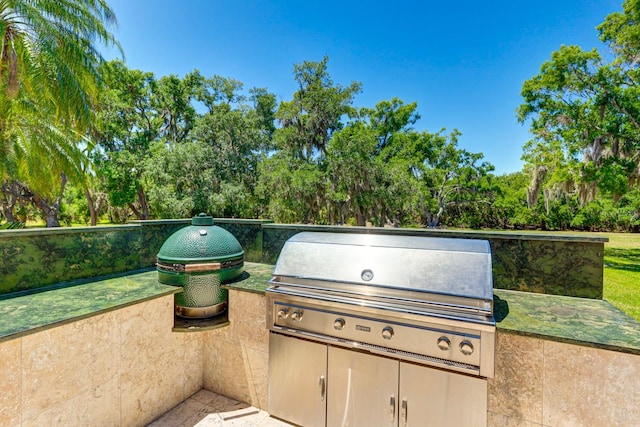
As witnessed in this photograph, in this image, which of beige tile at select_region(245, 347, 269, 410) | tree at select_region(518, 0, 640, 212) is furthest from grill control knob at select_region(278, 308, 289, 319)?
tree at select_region(518, 0, 640, 212)

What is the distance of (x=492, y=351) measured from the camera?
1546 mm

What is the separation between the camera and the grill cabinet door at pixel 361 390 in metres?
1.80

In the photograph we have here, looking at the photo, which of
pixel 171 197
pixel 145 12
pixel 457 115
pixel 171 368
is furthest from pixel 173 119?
pixel 171 368

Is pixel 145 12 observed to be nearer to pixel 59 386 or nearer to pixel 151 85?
pixel 59 386

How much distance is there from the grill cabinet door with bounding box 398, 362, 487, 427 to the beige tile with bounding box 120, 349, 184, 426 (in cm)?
197

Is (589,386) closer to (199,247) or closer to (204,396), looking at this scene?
(199,247)

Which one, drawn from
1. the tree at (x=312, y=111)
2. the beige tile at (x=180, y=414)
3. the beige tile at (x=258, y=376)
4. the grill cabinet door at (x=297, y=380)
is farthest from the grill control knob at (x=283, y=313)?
the tree at (x=312, y=111)

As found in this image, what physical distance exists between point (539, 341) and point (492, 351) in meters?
0.30

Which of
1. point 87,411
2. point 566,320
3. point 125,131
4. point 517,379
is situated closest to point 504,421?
point 517,379

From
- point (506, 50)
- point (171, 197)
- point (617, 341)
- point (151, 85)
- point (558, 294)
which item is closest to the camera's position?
point (617, 341)

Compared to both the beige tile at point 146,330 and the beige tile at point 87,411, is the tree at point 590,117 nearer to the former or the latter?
the beige tile at point 146,330

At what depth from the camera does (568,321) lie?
174cm

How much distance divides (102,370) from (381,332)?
77.6 inches

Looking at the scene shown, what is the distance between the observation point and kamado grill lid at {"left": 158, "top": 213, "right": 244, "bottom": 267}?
2.37 metres
